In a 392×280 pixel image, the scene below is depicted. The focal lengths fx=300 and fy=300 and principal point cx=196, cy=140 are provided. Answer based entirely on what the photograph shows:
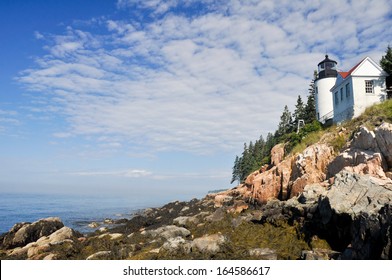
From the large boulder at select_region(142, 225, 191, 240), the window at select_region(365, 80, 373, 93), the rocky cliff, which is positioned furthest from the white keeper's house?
the large boulder at select_region(142, 225, 191, 240)

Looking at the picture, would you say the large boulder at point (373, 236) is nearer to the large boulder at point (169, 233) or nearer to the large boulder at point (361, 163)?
the large boulder at point (361, 163)

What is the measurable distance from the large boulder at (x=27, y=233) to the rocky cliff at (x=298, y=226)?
6 centimetres

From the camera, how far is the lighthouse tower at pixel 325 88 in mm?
35750

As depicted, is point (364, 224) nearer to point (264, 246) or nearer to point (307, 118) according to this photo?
point (264, 246)

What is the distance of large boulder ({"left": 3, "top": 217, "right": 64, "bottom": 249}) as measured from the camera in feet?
70.3

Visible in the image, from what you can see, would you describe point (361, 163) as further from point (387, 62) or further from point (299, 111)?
point (299, 111)

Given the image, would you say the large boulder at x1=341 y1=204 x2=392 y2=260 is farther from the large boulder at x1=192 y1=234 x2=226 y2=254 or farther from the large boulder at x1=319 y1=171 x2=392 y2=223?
the large boulder at x1=192 y1=234 x2=226 y2=254

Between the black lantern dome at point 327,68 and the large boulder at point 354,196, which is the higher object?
the black lantern dome at point 327,68

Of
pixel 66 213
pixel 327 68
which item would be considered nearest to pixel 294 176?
pixel 327 68

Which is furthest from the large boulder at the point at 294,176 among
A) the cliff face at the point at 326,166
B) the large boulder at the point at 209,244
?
the large boulder at the point at 209,244

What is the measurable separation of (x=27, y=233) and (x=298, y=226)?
19142 millimetres

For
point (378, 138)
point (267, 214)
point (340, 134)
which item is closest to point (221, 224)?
point (267, 214)

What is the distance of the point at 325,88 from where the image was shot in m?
36.3
